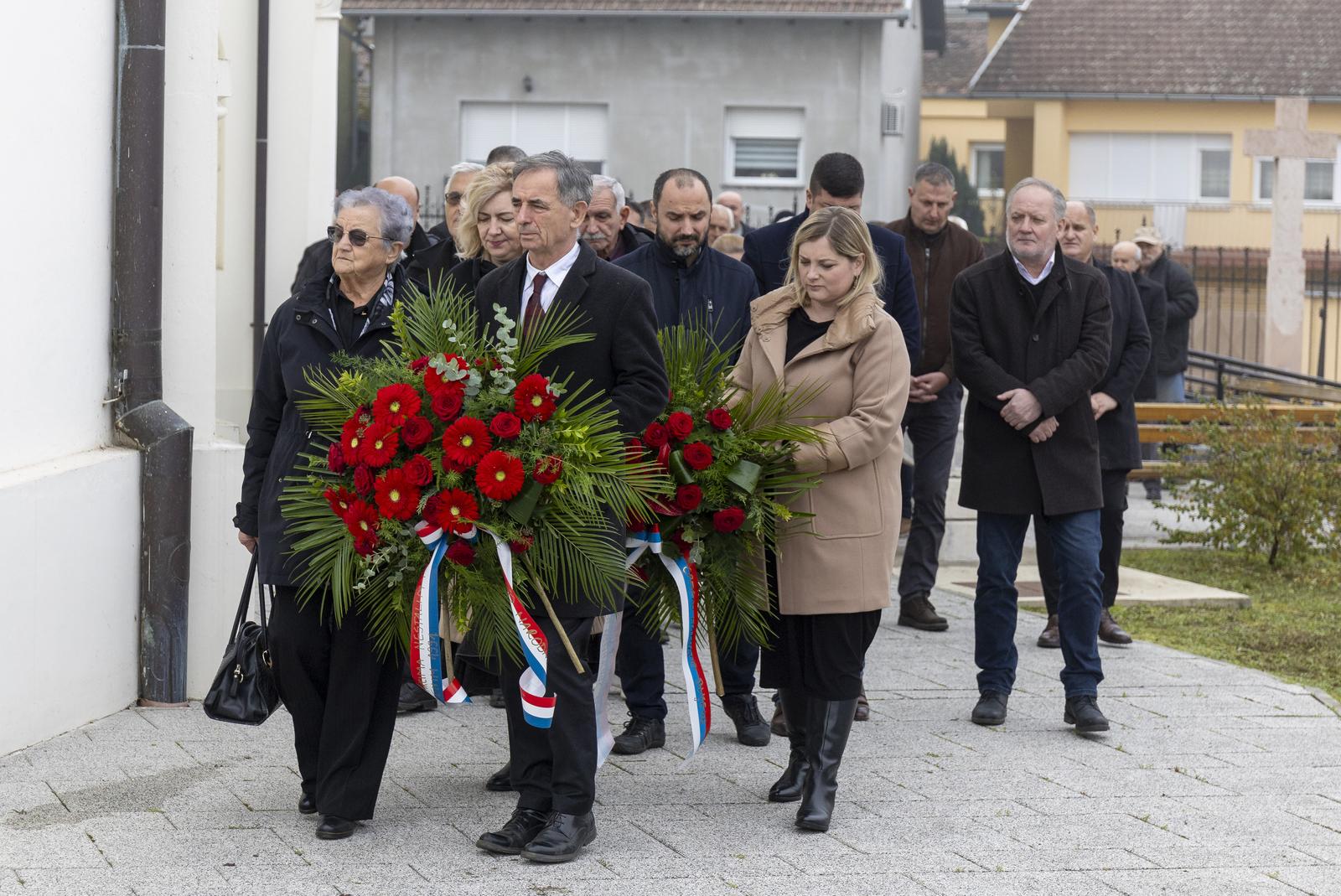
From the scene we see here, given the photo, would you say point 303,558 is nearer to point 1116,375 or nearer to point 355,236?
point 355,236

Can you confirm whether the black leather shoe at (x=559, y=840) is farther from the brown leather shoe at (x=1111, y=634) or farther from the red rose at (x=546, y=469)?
the brown leather shoe at (x=1111, y=634)

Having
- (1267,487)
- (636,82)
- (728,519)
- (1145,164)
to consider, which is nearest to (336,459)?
(728,519)

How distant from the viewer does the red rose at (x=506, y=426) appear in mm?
4977

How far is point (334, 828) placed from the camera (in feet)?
17.7

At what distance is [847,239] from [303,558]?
6.69 feet

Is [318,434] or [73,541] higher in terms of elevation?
[318,434]

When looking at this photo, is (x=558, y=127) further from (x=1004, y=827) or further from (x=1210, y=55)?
(x=1004, y=827)

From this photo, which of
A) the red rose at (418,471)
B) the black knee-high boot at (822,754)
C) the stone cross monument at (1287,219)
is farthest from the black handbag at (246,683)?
the stone cross monument at (1287,219)

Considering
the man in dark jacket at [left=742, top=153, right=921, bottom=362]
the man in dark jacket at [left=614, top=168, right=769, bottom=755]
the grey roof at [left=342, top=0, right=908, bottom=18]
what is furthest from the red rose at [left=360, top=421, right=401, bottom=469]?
the grey roof at [left=342, top=0, right=908, bottom=18]

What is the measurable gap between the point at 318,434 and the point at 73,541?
1774 millimetres

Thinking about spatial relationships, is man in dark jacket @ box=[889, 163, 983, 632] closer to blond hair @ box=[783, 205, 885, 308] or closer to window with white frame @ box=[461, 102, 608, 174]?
blond hair @ box=[783, 205, 885, 308]

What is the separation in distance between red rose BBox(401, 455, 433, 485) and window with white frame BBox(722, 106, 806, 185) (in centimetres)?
2389

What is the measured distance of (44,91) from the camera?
6.70 meters

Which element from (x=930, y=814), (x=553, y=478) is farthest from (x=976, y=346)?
(x=553, y=478)
